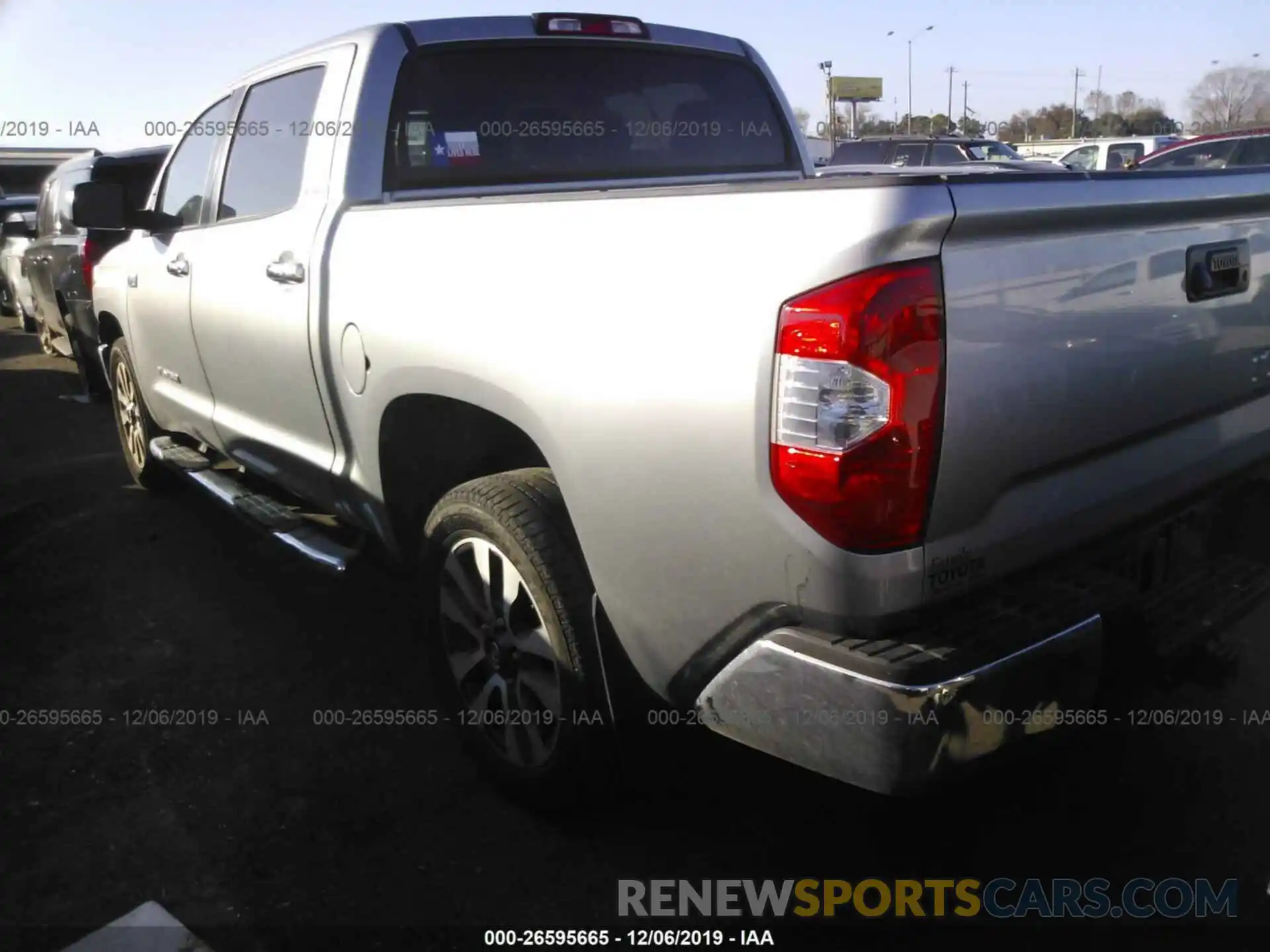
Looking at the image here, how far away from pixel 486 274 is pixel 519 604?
2.63 feet

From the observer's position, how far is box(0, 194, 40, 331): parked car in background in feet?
38.5

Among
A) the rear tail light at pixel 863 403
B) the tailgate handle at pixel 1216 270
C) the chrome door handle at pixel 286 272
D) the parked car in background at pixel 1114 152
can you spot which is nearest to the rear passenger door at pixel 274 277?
the chrome door handle at pixel 286 272

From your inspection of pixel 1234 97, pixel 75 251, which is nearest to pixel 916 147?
pixel 75 251

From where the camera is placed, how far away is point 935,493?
6.35 feet

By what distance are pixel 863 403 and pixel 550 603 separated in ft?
3.24

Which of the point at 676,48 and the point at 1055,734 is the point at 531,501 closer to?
the point at 1055,734

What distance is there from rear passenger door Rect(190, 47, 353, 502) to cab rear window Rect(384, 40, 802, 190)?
27 cm

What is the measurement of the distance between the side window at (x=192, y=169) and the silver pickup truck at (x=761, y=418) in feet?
3.66

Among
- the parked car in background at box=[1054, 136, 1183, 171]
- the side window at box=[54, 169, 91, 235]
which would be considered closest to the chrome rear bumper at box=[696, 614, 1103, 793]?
the side window at box=[54, 169, 91, 235]

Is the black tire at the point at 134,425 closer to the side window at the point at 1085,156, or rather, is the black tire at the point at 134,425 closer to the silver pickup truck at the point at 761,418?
the silver pickup truck at the point at 761,418

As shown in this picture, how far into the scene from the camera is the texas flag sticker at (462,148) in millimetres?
3568

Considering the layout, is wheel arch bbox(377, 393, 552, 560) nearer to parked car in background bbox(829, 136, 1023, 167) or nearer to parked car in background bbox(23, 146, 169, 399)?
parked car in background bbox(23, 146, 169, 399)

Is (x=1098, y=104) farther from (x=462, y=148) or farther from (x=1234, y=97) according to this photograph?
(x=462, y=148)

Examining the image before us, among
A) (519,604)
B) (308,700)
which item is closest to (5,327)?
(308,700)
